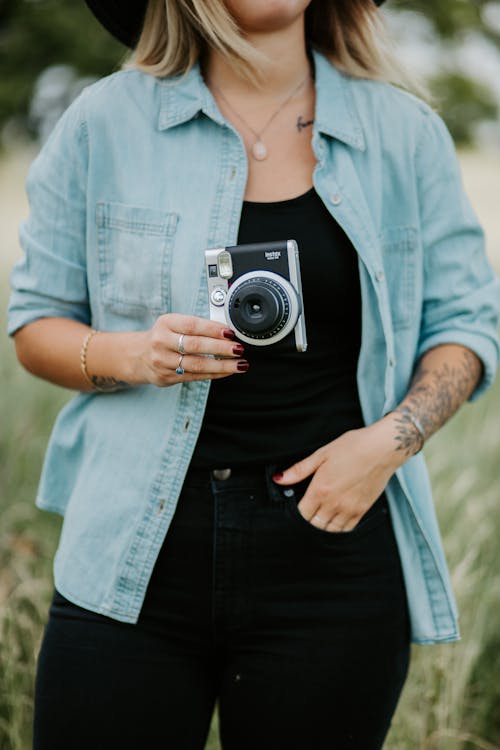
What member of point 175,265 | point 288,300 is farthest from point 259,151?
point 288,300

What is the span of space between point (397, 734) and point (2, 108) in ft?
24.3

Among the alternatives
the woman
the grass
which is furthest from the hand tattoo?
the grass

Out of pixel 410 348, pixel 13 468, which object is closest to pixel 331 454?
pixel 410 348

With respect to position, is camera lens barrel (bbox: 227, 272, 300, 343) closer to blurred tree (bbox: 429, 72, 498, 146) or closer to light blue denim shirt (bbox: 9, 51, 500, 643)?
light blue denim shirt (bbox: 9, 51, 500, 643)

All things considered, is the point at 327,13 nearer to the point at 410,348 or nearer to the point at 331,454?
the point at 410,348

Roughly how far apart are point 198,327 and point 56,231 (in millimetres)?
389

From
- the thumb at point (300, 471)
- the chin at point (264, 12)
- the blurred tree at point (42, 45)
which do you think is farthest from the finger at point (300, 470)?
the blurred tree at point (42, 45)

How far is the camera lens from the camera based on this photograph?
1.38 m

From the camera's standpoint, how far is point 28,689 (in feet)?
8.00

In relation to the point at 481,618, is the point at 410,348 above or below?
above

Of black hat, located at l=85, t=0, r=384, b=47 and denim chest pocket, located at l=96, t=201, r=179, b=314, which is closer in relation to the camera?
denim chest pocket, located at l=96, t=201, r=179, b=314

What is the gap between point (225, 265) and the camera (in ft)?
4.64

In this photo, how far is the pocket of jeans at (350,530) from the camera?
1518 mm

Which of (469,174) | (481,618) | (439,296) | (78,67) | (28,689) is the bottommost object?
(28,689)
